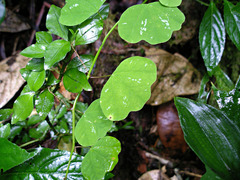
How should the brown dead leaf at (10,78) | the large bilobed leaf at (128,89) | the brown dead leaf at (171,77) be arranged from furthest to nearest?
the brown dead leaf at (171,77)
the brown dead leaf at (10,78)
the large bilobed leaf at (128,89)

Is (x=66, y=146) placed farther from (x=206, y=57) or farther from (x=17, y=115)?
(x=206, y=57)

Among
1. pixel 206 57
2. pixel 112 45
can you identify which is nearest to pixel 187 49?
pixel 206 57

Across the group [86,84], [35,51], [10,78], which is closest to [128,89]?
[86,84]

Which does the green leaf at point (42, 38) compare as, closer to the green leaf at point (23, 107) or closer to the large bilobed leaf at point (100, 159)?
the green leaf at point (23, 107)

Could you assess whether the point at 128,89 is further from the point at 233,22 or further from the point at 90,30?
the point at 233,22

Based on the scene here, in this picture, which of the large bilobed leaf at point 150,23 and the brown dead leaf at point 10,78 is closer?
the large bilobed leaf at point 150,23

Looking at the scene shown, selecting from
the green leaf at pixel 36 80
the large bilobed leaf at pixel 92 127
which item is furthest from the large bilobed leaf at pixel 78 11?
the large bilobed leaf at pixel 92 127
